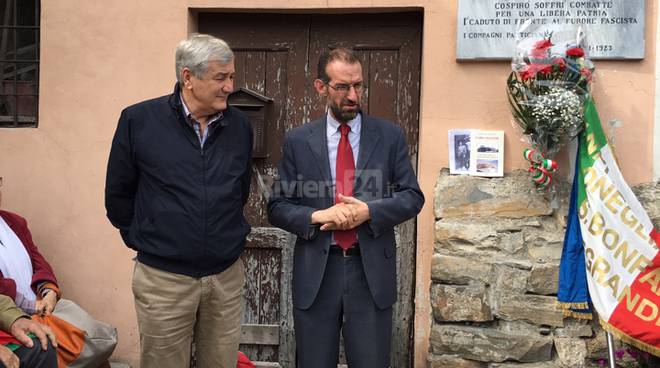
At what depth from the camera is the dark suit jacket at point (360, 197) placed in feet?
10.6

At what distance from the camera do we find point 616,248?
3.89 m

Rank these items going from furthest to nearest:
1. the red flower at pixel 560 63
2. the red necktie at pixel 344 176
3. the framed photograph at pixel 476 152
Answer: the framed photograph at pixel 476 152
the red flower at pixel 560 63
the red necktie at pixel 344 176

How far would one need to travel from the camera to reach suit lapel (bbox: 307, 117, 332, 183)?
331 cm

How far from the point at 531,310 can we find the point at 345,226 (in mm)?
1357

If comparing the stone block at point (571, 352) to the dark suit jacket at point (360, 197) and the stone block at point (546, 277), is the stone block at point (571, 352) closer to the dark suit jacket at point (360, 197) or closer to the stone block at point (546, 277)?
the stone block at point (546, 277)

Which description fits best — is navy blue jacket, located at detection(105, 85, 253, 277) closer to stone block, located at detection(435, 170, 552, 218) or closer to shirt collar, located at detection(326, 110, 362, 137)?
shirt collar, located at detection(326, 110, 362, 137)

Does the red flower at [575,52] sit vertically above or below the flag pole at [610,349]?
above

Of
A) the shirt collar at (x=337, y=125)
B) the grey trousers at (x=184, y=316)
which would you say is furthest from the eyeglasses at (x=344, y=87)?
the grey trousers at (x=184, y=316)

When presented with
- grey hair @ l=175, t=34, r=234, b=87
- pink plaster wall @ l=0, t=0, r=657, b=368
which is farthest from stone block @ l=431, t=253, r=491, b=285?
grey hair @ l=175, t=34, r=234, b=87

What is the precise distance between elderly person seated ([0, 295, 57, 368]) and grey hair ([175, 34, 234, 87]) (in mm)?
1269

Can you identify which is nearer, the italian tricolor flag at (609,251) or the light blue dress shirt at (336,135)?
the light blue dress shirt at (336,135)

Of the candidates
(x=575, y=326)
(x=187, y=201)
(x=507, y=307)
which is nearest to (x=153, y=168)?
(x=187, y=201)

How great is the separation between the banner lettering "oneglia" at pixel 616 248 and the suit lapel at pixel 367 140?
1.27m

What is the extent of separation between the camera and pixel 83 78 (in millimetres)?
4660
